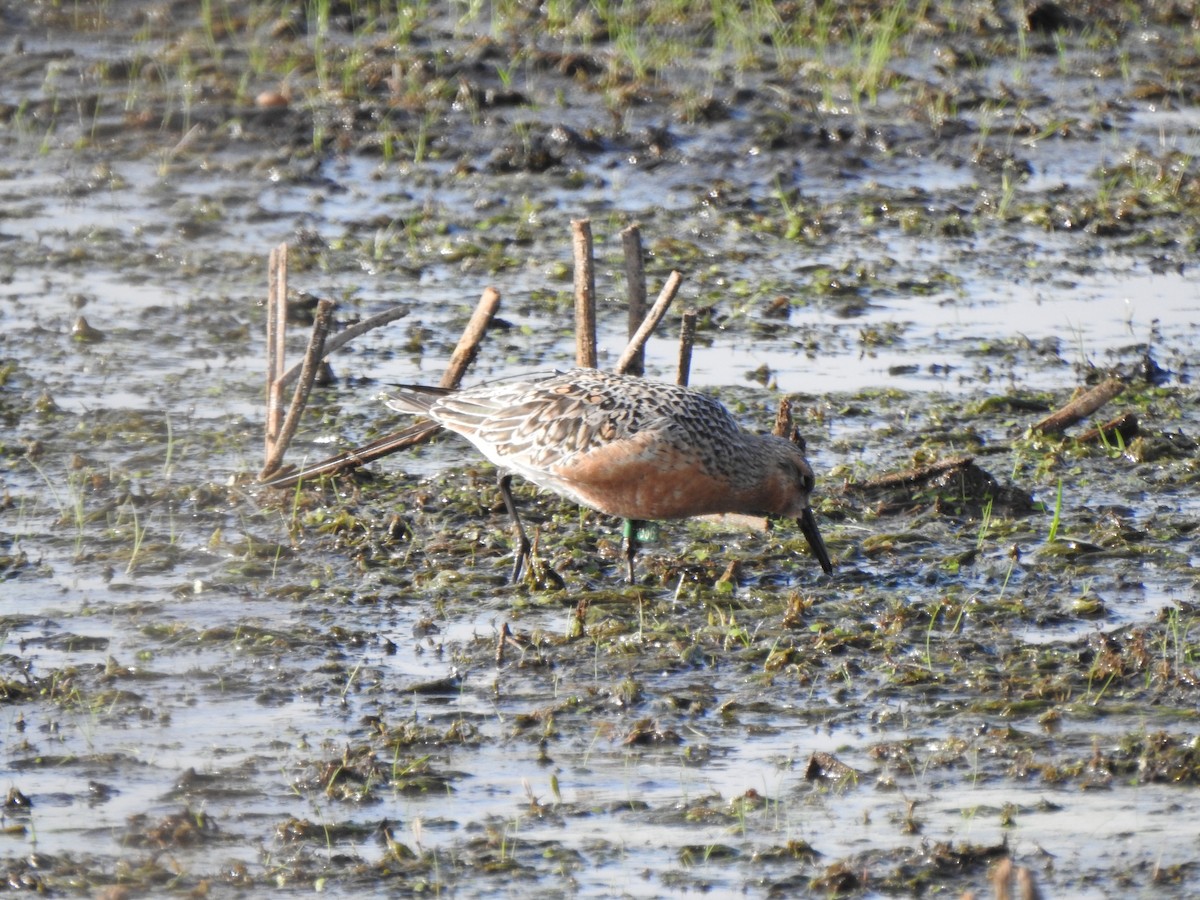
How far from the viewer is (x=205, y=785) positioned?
591 centimetres

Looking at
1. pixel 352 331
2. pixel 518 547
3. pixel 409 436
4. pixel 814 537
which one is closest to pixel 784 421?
pixel 814 537

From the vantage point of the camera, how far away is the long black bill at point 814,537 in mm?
7609

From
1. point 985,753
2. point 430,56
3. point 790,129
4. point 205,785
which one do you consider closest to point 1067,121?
point 790,129

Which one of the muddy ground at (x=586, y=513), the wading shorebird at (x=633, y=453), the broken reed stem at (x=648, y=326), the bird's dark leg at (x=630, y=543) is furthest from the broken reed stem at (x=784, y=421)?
the bird's dark leg at (x=630, y=543)

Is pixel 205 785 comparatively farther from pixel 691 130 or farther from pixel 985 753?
pixel 691 130

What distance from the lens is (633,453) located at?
7.28m

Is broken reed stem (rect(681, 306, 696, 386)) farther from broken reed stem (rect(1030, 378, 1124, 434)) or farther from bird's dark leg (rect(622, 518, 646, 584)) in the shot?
broken reed stem (rect(1030, 378, 1124, 434))

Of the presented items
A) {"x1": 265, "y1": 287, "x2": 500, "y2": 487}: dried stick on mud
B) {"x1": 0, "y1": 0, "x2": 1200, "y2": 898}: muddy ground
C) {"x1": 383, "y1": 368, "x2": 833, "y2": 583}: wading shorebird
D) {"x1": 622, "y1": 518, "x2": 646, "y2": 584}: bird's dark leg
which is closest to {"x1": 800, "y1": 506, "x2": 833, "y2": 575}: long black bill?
{"x1": 383, "y1": 368, "x2": 833, "y2": 583}: wading shorebird

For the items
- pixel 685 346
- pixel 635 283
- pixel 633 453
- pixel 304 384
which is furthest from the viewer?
pixel 635 283

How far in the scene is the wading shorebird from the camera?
7320 mm

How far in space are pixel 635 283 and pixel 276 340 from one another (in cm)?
161

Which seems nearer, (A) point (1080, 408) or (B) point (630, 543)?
(B) point (630, 543)

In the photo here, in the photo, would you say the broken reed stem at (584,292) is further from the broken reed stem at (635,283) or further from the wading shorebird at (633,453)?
the wading shorebird at (633,453)

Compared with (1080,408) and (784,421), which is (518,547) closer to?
(784,421)
